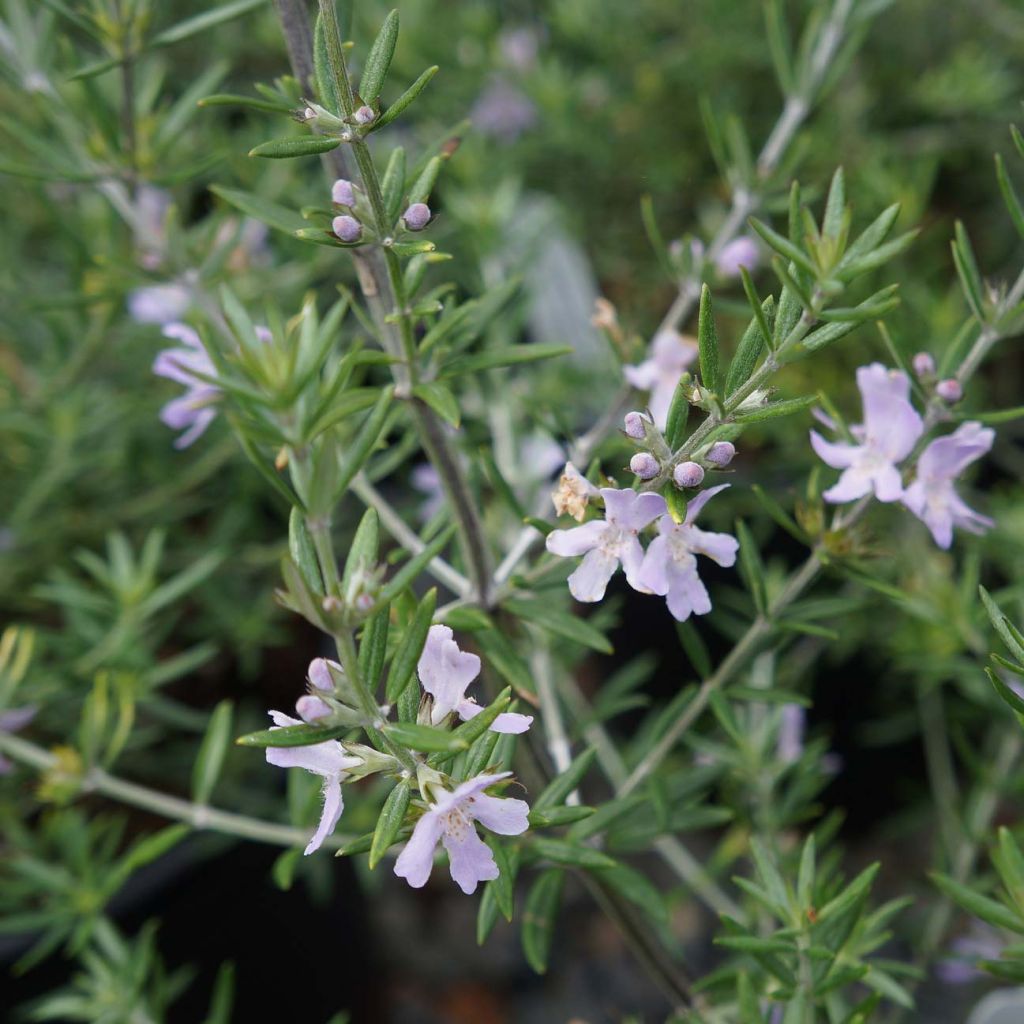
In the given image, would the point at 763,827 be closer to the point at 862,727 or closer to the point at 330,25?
the point at 862,727

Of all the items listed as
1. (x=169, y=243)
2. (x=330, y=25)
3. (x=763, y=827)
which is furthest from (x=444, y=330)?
(x=763, y=827)

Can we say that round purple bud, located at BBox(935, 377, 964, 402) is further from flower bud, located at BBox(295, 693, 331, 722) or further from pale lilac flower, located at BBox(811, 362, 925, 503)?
flower bud, located at BBox(295, 693, 331, 722)

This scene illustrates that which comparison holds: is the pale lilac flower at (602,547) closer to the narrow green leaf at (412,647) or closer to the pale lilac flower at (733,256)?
the narrow green leaf at (412,647)

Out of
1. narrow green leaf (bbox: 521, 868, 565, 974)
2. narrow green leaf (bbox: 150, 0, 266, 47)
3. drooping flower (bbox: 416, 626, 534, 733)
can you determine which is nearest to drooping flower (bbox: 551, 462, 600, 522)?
drooping flower (bbox: 416, 626, 534, 733)

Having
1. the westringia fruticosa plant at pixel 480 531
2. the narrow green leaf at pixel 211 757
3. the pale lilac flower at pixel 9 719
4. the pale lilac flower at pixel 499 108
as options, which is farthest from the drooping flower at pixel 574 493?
the pale lilac flower at pixel 499 108

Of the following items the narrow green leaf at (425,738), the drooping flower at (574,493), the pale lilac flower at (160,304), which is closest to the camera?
the narrow green leaf at (425,738)
